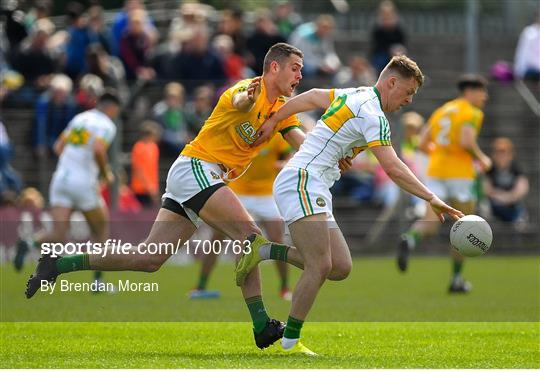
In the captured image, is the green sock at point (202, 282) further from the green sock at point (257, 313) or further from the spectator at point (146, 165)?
the spectator at point (146, 165)

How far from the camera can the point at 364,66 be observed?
80.0ft

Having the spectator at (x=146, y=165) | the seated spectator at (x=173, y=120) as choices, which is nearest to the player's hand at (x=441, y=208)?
the spectator at (x=146, y=165)

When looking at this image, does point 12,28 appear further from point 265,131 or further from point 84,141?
point 265,131

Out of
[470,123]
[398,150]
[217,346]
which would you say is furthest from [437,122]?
[217,346]

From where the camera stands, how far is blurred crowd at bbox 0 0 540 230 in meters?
22.5

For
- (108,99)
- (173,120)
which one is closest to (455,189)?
(108,99)

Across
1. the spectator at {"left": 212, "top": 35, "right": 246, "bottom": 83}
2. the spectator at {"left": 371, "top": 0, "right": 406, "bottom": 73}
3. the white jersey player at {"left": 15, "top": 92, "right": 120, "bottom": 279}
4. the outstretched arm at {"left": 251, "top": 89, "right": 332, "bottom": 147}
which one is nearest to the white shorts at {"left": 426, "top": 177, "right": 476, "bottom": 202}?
the white jersey player at {"left": 15, "top": 92, "right": 120, "bottom": 279}

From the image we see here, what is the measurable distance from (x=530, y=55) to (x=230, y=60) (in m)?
6.24

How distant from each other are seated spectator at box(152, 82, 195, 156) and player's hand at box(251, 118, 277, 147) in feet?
38.8

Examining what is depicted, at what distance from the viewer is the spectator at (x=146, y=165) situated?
2217 cm

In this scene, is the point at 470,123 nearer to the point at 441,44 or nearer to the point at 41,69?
the point at 41,69

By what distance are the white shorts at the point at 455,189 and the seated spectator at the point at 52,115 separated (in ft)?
24.1

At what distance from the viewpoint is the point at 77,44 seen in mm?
23828

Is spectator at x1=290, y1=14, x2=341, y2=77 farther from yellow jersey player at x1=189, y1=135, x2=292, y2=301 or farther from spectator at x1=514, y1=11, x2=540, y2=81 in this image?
yellow jersey player at x1=189, y1=135, x2=292, y2=301
